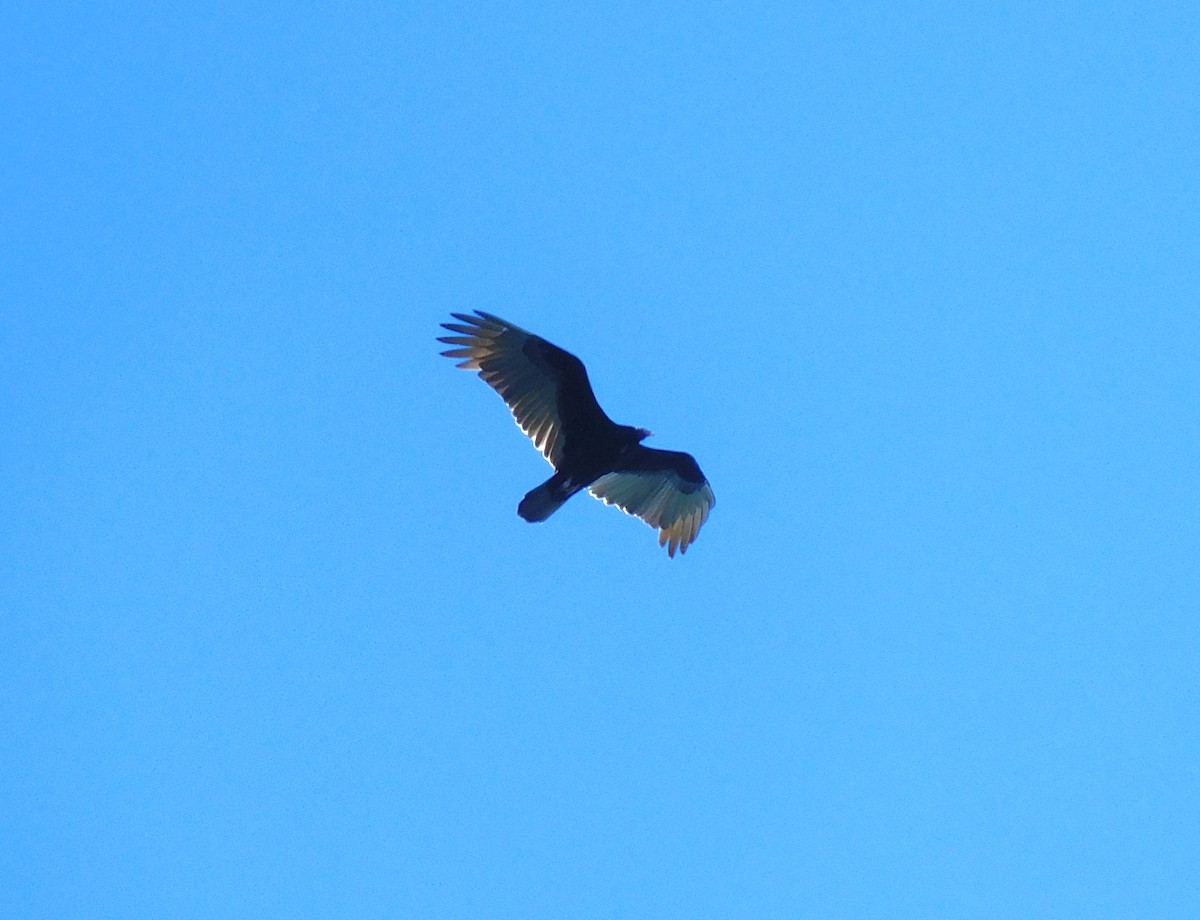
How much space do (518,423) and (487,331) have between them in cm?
81

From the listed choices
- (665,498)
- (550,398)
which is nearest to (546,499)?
(550,398)

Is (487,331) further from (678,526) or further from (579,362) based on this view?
(678,526)

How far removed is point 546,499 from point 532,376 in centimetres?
115

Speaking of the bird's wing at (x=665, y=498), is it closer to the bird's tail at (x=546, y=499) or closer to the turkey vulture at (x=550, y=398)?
the turkey vulture at (x=550, y=398)

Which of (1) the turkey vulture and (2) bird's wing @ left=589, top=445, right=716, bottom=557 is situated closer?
(1) the turkey vulture

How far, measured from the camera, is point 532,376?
12977mm

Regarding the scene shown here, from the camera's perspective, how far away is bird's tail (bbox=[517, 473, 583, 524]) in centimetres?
1241

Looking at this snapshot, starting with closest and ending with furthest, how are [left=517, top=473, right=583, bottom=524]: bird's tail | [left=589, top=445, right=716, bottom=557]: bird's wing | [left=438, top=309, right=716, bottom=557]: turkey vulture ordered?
[left=517, top=473, right=583, bottom=524]: bird's tail
[left=438, top=309, right=716, bottom=557]: turkey vulture
[left=589, top=445, right=716, bottom=557]: bird's wing

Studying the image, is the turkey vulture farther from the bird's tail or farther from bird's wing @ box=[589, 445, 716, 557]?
bird's wing @ box=[589, 445, 716, 557]

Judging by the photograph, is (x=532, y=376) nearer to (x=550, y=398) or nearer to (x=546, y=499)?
(x=550, y=398)

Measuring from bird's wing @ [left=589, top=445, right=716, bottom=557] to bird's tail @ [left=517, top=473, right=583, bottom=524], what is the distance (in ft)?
2.76

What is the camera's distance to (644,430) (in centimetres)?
1303

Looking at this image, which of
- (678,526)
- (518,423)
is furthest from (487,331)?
(678,526)

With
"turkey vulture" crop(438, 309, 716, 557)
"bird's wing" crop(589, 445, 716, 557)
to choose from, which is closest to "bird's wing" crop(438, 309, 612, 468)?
"turkey vulture" crop(438, 309, 716, 557)
